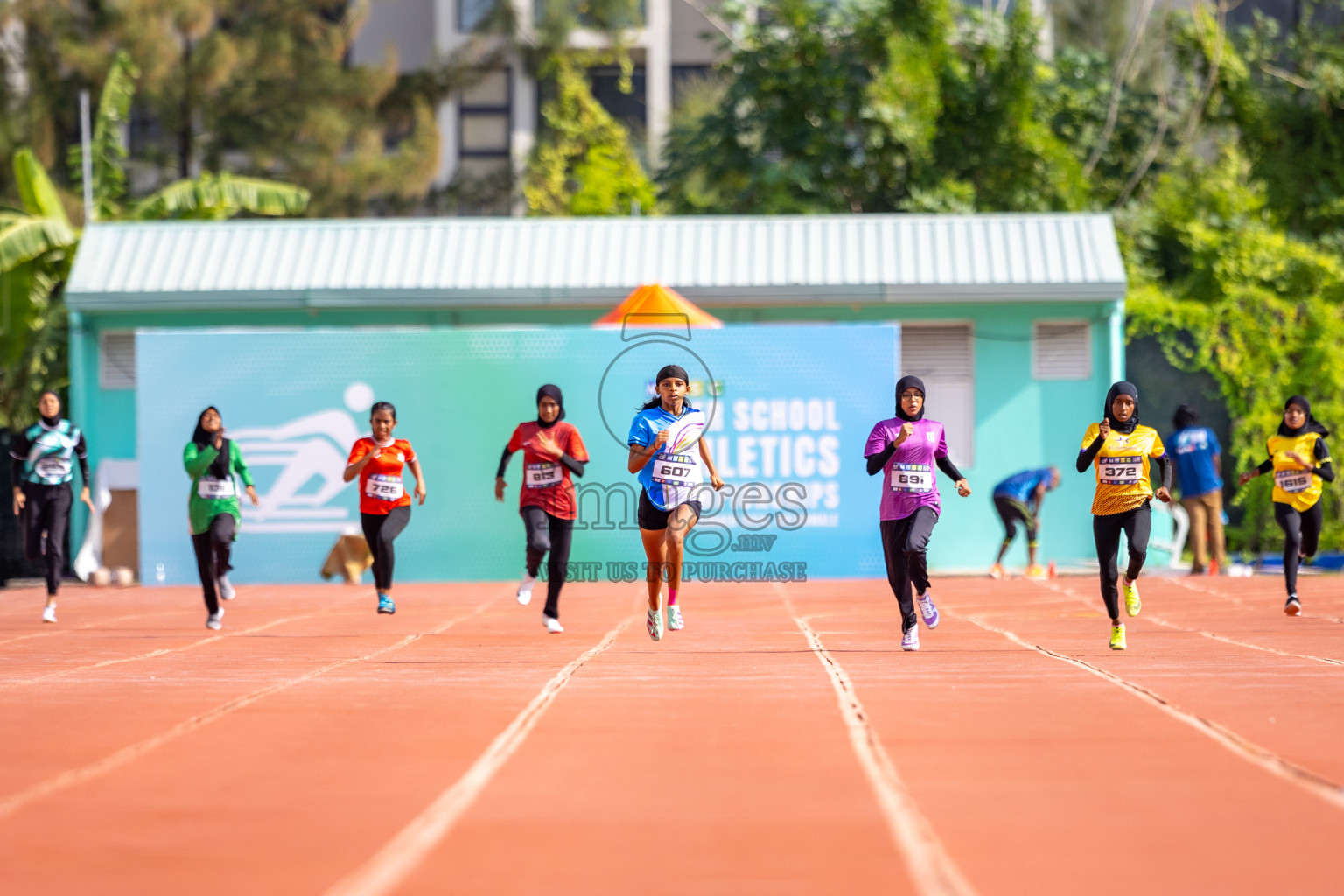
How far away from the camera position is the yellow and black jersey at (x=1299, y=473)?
45.5ft

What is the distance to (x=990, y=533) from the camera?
19391mm

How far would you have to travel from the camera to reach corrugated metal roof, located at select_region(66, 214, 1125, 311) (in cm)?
1933

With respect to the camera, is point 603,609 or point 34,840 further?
point 603,609

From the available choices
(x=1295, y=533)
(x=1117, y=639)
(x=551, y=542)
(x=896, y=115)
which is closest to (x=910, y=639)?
(x=1117, y=639)

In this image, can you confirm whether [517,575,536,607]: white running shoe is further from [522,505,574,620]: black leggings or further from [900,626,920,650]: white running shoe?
[900,626,920,650]: white running shoe

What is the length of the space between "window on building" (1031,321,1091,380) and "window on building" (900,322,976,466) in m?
0.81

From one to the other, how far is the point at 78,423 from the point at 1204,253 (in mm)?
17385

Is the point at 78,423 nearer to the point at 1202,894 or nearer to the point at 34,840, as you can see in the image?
the point at 34,840

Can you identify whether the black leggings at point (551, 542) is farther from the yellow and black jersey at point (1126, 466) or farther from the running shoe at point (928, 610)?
the yellow and black jersey at point (1126, 466)

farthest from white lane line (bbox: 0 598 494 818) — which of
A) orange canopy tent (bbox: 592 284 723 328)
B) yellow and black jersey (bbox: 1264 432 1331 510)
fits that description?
yellow and black jersey (bbox: 1264 432 1331 510)

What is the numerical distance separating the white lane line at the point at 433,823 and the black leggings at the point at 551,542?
3.91 meters

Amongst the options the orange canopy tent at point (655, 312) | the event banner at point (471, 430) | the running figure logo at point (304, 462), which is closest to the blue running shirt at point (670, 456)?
the event banner at point (471, 430)

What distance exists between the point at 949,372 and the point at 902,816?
48.0ft

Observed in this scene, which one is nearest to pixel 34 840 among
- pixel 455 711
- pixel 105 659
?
pixel 455 711
